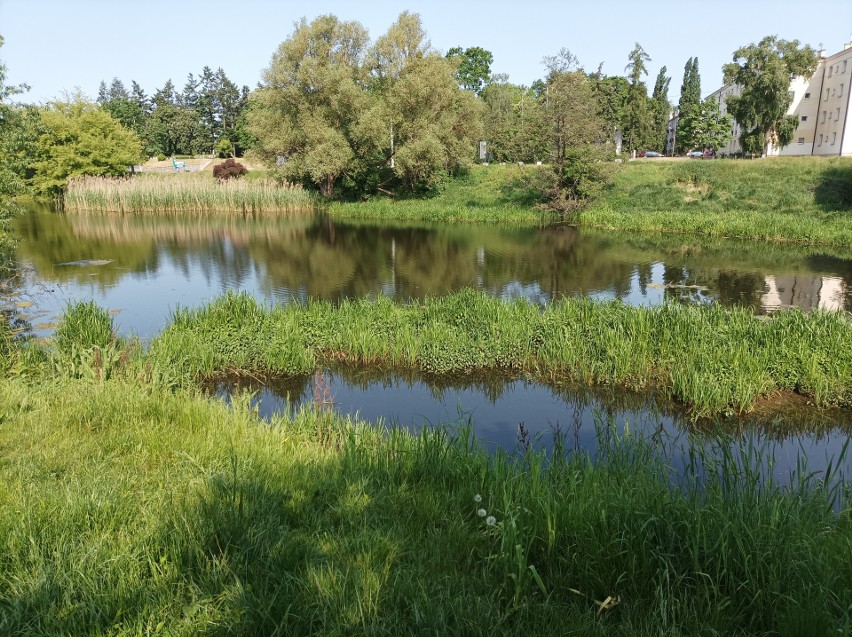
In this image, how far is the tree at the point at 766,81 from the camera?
3991 centimetres

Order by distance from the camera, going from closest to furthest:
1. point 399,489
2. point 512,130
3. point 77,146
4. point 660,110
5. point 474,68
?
point 399,489 < point 77,146 < point 512,130 < point 660,110 < point 474,68

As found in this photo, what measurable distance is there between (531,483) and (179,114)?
78300mm

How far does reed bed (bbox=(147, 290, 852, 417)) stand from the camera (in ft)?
27.8

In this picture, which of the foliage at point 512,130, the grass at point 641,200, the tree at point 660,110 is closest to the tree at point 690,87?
the tree at point 660,110

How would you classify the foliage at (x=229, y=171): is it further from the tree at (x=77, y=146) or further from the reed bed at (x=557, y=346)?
the reed bed at (x=557, y=346)

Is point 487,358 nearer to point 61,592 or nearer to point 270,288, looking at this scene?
point 61,592

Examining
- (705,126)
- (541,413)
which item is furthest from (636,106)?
(541,413)

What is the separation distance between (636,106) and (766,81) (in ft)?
40.2

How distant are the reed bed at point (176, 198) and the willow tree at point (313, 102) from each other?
8.88 feet

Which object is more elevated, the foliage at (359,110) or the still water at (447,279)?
the foliage at (359,110)

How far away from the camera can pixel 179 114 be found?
7088cm

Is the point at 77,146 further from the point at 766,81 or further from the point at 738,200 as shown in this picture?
the point at 766,81

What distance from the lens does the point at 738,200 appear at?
3103 centimetres

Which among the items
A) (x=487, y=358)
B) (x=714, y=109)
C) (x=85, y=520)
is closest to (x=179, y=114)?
(x=714, y=109)
